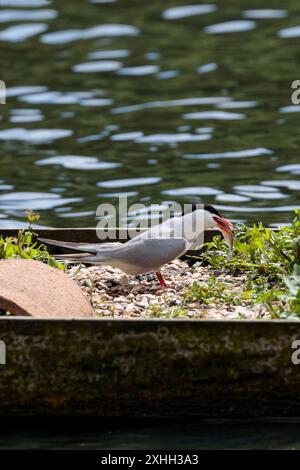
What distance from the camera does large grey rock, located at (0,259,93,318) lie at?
6488 millimetres

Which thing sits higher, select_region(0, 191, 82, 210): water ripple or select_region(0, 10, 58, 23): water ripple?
select_region(0, 10, 58, 23): water ripple

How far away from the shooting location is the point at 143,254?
25.2 ft

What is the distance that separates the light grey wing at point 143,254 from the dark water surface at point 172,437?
1750 millimetres

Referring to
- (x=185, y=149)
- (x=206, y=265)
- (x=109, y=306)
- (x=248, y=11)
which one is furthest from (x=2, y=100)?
(x=109, y=306)

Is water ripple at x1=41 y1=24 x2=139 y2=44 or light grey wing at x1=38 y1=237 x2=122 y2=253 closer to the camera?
light grey wing at x1=38 y1=237 x2=122 y2=253

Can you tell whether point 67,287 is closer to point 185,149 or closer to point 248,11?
point 185,149

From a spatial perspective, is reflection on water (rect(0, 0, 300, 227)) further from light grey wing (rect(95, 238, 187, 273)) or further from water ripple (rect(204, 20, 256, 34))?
light grey wing (rect(95, 238, 187, 273))

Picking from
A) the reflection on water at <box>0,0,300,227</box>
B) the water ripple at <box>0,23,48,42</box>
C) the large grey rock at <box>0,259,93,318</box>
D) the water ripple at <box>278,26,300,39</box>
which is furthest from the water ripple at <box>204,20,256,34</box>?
the large grey rock at <box>0,259,93,318</box>

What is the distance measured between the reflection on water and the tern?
2.77 metres

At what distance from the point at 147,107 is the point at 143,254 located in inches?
285

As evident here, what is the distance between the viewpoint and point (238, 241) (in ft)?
26.9

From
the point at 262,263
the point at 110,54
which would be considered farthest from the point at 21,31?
the point at 262,263

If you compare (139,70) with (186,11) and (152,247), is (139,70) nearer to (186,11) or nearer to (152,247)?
(186,11)

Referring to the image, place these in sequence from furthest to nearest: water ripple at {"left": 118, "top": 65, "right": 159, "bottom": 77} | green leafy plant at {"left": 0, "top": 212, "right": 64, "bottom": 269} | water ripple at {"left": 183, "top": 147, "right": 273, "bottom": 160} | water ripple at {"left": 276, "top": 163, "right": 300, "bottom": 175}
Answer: water ripple at {"left": 118, "top": 65, "right": 159, "bottom": 77} < water ripple at {"left": 183, "top": 147, "right": 273, "bottom": 160} < water ripple at {"left": 276, "top": 163, "right": 300, "bottom": 175} < green leafy plant at {"left": 0, "top": 212, "right": 64, "bottom": 269}
